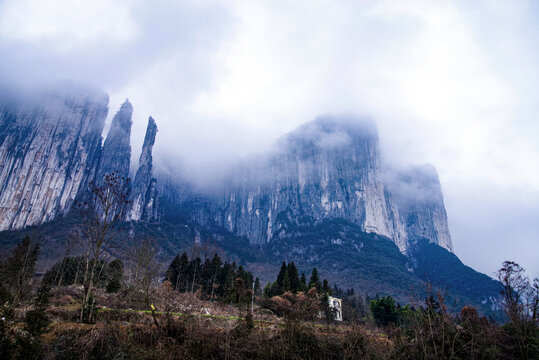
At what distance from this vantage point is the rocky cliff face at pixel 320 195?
493 feet

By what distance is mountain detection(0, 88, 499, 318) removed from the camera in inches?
4348

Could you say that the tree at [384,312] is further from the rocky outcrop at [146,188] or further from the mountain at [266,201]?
the rocky outcrop at [146,188]

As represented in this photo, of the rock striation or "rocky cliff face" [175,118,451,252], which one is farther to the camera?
"rocky cliff face" [175,118,451,252]

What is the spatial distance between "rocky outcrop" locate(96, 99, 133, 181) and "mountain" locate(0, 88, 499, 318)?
567mm

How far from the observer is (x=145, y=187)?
146 m

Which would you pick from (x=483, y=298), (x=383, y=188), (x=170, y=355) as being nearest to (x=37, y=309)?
(x=170, y=355)

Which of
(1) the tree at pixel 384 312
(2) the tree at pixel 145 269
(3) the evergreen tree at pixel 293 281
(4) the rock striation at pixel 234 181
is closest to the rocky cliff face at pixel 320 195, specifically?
(4) the rock striation at pixel 234 181

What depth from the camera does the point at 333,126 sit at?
181750 millimetres

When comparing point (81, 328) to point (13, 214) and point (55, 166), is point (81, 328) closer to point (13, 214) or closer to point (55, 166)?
point (13, 214)

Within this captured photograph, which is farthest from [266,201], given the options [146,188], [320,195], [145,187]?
[145,187]

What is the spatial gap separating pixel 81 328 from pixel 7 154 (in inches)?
5365

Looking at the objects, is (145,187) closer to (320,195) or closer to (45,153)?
(45,153)

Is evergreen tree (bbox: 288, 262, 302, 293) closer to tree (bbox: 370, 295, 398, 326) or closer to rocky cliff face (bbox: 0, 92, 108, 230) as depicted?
tree (bbox: 370, 295, 398, 326)

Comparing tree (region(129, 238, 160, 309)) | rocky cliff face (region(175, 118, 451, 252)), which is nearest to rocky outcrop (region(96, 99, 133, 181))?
rocky cliff face (region(175, 118, 451, 252))
